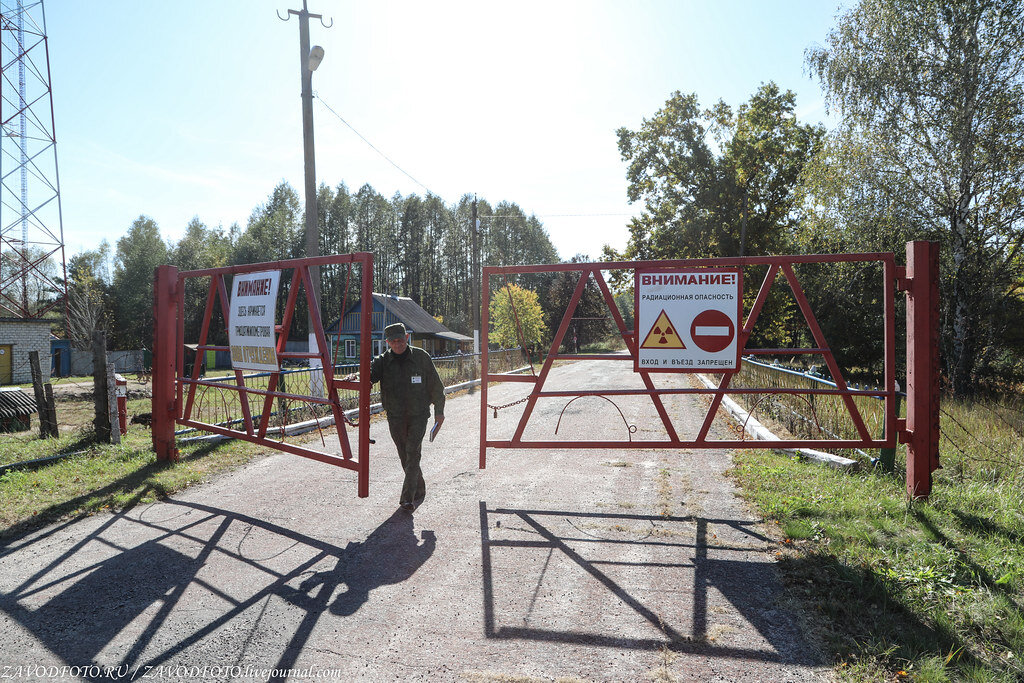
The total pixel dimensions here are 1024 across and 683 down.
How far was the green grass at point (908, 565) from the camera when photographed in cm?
324

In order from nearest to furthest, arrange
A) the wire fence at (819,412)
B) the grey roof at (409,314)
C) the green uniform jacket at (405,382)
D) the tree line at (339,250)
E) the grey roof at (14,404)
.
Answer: the green uniform jacket at (405,382)
the wire fence at (819,412)
the grey roof at (14,404)
the grey roof at (409,314)
the tree line at (339,250)

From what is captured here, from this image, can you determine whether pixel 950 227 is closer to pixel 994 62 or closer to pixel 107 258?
pixel 994 62

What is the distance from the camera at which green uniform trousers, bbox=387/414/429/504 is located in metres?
5.92

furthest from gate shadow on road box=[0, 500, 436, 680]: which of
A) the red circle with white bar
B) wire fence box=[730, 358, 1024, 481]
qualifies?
wire fence box=[730, 358, 1024, 481]

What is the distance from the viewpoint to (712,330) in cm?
566

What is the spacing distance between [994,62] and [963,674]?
67.1 feet

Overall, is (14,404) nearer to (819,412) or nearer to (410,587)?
(410,587)

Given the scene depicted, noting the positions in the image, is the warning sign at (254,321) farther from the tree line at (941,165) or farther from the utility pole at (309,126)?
the tree line at (941,165)

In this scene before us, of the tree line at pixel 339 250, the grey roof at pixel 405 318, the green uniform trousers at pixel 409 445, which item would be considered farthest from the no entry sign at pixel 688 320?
the tree line at pixel 339 250

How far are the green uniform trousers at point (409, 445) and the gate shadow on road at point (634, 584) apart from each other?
81 centimetres

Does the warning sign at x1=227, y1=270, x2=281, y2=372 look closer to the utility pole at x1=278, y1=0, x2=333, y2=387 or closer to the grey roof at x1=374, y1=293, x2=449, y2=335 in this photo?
the utility pole at x1=278, y1=0, x2=333, y2=387

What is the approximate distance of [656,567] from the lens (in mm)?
4539

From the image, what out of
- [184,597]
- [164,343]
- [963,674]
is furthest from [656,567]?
[164,343]

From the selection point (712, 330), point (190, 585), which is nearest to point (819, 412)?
point (712, 330)
